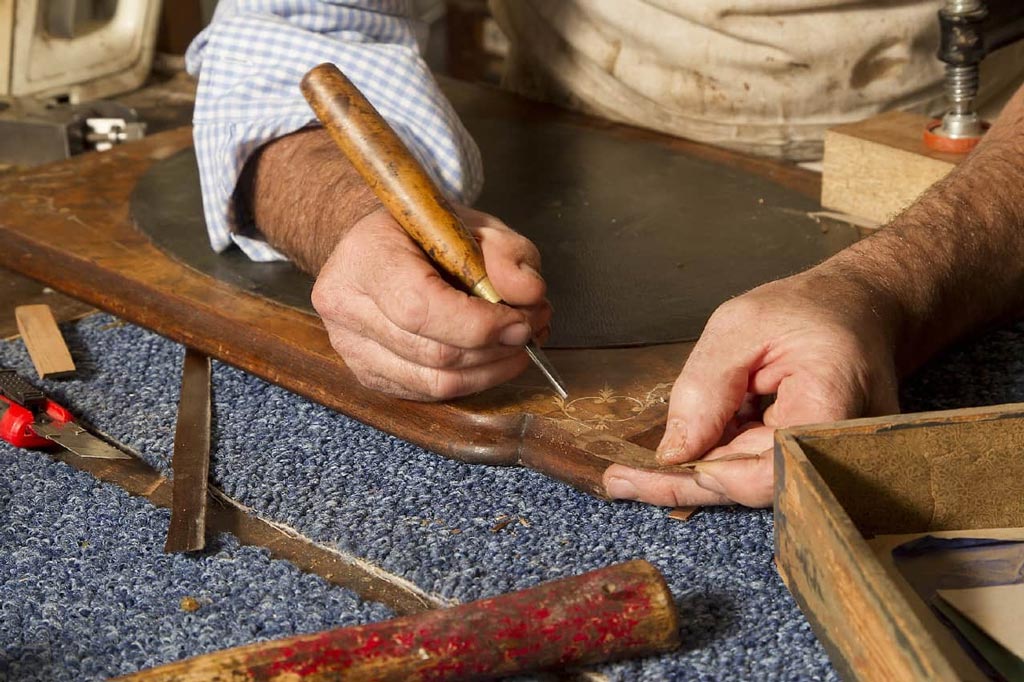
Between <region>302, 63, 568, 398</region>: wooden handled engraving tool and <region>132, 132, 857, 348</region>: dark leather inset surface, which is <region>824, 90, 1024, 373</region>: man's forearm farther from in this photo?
<region>302, 63, 568, 398</region>: wooden handled engraving tool

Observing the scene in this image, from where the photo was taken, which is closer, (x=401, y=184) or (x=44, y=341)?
(x=401, y=184)

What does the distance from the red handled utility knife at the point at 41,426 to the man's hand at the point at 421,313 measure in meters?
0.20

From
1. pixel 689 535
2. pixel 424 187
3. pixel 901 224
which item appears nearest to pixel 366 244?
pixel 424 187

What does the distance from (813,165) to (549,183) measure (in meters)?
0.36

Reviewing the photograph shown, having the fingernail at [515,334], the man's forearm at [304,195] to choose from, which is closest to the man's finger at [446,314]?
the fingernail at [515,334]

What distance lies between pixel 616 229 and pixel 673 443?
0.50 m

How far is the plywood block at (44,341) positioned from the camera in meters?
1.12

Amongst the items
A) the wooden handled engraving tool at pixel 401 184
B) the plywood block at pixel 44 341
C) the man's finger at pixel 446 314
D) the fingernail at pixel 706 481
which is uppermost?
the wooden handled engraving tool at pixel 401 184

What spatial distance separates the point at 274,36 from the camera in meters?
1.27

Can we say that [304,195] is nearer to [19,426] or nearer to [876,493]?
[19,426]

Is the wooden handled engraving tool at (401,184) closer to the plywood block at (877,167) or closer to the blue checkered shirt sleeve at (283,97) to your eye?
the blue checkered shirt sleeve at (283,97)

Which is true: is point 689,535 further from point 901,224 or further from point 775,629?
point 901,224

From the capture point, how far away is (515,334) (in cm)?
92

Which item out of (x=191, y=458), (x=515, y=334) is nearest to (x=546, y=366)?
(x=515, y=334)
